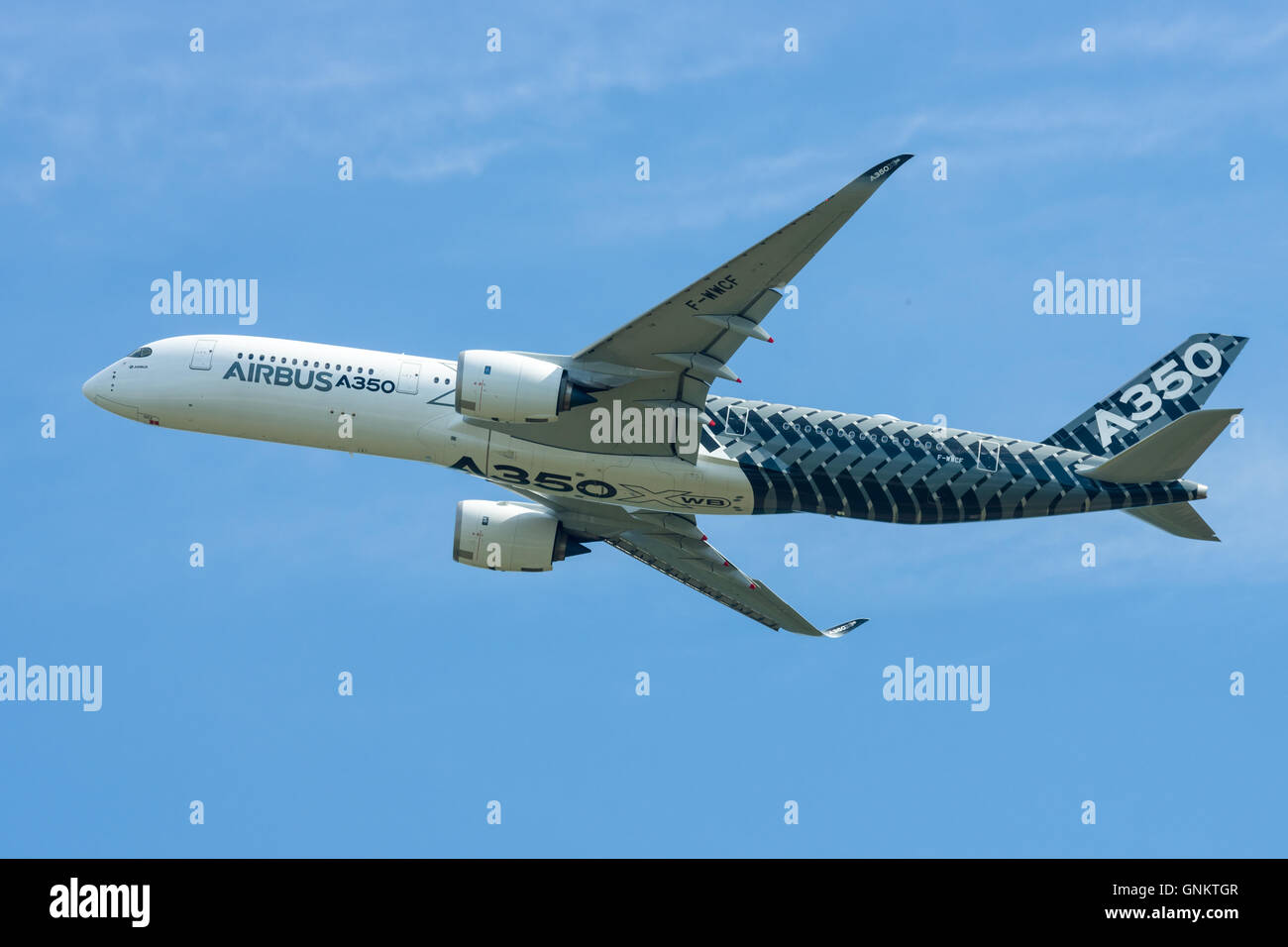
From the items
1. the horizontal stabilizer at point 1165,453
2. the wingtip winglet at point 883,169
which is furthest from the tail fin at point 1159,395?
the wingtip winglet at point 883,169

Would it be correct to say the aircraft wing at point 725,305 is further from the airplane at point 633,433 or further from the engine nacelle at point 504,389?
the engine nacelle at point 504,389

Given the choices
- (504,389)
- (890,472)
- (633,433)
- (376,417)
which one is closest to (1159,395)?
(890,472)

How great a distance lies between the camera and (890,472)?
149 ft

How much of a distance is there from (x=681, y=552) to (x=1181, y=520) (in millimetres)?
16367

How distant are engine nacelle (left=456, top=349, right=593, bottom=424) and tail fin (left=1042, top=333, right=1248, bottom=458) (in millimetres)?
16701

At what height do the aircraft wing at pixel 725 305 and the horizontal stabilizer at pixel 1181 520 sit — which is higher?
the aircraft wing at pixel 725 305

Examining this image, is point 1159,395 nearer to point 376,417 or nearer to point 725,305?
point 725,305

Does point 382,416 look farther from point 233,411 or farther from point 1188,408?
point 1188,408

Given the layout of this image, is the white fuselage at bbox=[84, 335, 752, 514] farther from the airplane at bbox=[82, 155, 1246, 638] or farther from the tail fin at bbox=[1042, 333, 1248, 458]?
the tail fin at bbox=[1042, 333, 1248, 458]

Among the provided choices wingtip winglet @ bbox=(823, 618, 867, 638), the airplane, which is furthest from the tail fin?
wingtip winglet @ bbox=(823, 618, 867, 638)

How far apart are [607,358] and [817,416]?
6.87m

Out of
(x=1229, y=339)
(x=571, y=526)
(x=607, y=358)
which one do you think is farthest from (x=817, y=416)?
(x=1229, y=339)

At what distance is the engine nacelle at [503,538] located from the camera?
49.8 meters

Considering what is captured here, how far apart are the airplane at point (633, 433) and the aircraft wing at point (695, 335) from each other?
0.07 metres
